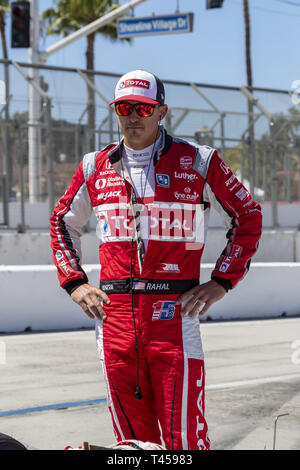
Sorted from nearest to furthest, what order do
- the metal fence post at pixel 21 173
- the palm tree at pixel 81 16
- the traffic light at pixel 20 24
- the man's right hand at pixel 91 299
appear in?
1. the man's right hand at pixel 91 299
2. the metal fence post at pixel 21 173
3. the traffic light at pixel 20 24
4. the palm tree at pixel 81 16

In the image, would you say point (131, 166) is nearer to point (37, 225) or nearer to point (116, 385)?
point (116, 385)

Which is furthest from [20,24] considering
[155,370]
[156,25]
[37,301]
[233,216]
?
[155,370]

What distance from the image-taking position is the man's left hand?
10.3 ft

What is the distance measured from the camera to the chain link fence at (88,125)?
552 inches

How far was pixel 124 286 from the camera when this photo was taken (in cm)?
316

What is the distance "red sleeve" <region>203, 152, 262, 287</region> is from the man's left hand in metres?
0.08

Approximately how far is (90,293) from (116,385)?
37 centimetres

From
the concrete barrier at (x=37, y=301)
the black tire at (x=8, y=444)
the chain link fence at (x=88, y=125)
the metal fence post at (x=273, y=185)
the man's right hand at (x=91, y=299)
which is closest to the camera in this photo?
the black tire at (x=8, y=444)

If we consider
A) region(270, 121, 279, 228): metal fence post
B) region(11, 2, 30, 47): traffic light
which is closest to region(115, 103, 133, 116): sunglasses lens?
region(270, 121, 279, 228): metal fence post

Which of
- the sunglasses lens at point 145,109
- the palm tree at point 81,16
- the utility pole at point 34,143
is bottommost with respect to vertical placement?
the sunglasses lens at point 145,109

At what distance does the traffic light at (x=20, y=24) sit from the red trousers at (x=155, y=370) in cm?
1541

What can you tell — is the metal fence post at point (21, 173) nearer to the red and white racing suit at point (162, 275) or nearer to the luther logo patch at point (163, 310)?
the red and white racing suit at point (162, 275)

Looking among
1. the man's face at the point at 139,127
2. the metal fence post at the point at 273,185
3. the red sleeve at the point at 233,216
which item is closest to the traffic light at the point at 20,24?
the metal fence post at the point at 273,185
